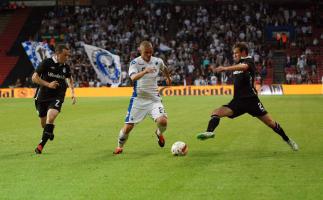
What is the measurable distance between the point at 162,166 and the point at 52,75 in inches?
149

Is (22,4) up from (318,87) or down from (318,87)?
up

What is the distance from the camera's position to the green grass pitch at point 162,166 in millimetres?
8422

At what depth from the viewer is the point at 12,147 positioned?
14.2 m

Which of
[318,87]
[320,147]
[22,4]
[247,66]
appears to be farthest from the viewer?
[22,4]

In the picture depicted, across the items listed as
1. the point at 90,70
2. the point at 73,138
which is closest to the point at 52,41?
the point at 90,70

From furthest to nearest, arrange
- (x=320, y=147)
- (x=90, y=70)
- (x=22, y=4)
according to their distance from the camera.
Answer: (x=22, y=4) < (x=90, y=70) < (x=320, y=147)

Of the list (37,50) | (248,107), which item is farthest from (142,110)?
(37,50)

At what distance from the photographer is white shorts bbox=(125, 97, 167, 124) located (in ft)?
41.3

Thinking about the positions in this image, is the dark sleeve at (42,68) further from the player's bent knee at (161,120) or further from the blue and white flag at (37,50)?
the blue and white flag at (37,50)

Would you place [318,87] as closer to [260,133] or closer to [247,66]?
[260,133]

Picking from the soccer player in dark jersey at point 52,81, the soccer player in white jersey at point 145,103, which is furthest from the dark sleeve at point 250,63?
the soccer player in dark jersey at point 52,81

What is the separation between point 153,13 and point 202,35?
5.24 metres

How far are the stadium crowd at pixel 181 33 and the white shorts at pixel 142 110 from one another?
32411 millimetres

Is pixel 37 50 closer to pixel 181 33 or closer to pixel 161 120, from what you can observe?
pixel 181 33
